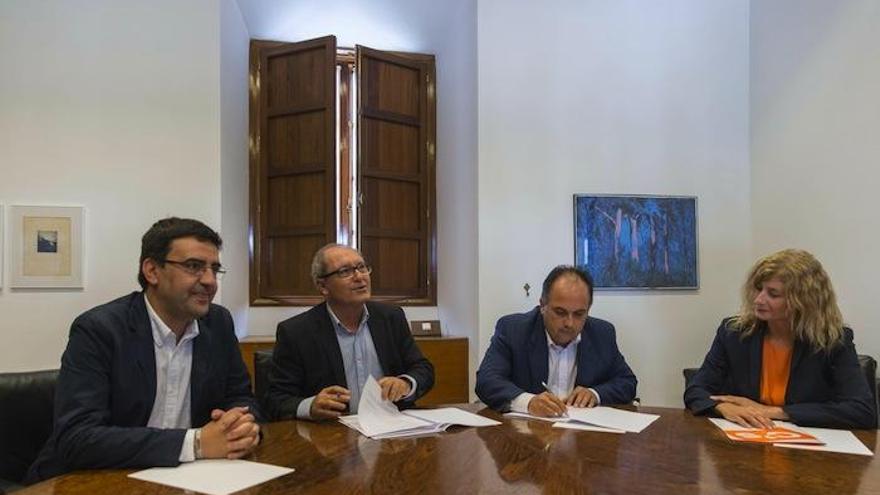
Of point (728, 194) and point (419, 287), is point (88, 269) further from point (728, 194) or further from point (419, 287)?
point (728, 194)

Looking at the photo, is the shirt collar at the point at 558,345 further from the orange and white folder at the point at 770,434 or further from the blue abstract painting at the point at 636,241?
the blue abstract painting at the point at 636,241

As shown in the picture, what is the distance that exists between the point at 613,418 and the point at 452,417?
1.62ft

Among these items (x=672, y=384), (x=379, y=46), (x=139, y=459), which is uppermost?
(x=379, y=46)

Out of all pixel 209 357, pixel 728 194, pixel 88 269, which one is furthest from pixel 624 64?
pixel 88 269

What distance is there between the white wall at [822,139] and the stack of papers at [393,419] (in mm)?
2270

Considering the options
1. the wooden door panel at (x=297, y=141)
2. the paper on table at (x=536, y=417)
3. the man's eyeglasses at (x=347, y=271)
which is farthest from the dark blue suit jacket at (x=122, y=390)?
the wooden door panel at (x=297, y=141)

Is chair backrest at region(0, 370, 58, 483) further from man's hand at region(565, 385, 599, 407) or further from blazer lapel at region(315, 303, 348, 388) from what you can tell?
man's hand at region(565, 385, 599, 407)

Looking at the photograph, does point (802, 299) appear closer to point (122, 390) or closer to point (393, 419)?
point (393, 419)

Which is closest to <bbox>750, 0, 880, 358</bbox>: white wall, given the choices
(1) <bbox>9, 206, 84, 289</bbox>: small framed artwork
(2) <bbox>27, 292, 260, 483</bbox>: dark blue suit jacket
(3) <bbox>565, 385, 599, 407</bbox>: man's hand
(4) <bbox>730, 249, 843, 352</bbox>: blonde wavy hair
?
(4) <bbox>730, 249, 843, 352</bbox>: blonde wavy hair

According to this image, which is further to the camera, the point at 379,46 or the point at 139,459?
the point at 379,46

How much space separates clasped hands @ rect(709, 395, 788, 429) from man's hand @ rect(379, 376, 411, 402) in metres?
1.00

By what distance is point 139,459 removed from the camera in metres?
1.40

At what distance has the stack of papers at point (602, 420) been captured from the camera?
1.82 metres

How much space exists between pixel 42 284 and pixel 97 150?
75cm
